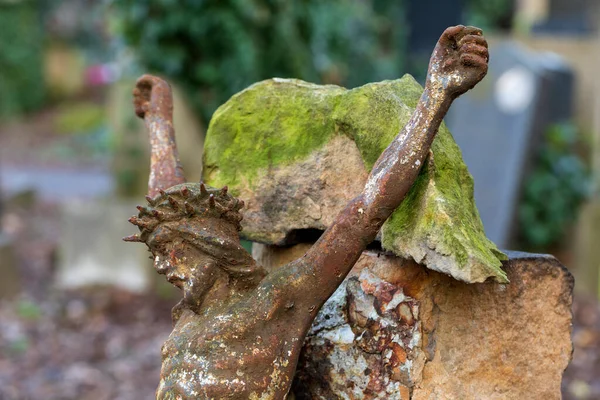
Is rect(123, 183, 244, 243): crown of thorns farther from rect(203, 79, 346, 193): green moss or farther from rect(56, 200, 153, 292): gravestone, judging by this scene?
rect(56, 200, 153, 292): gravestone

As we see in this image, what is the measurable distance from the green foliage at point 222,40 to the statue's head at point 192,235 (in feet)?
13.1

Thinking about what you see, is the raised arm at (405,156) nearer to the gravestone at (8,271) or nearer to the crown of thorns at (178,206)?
the crown of thorns at (178,206)

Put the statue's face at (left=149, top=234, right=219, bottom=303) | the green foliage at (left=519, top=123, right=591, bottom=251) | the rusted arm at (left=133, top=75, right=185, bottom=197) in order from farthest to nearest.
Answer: the green foliage at (left=519, top=123, right=591, bottom=251) → the rusted arm at (left=133, top=75, right=185, bottom=197) → the statue's face at (left=149, top=234, right=219, bottom=303)

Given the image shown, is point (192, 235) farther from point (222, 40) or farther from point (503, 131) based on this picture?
point (503, 131)

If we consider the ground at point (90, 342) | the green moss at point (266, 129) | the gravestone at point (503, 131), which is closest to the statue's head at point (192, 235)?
the green moss at point (266, 129)

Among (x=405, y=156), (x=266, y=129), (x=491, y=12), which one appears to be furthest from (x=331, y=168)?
(x=491, y=12)

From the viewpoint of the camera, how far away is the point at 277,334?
1846 millimetres

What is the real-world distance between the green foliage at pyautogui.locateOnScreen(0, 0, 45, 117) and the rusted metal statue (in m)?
15.8

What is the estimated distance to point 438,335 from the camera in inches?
76.0

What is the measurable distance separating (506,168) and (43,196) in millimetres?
6465

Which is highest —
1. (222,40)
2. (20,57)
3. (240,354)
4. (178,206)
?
(20,57)

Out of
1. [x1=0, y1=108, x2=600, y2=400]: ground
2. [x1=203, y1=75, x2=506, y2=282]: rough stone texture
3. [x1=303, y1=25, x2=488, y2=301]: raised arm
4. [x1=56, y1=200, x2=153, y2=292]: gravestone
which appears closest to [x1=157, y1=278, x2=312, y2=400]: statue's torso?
[x1=303, y1=25, x2=488, y2=301]: raised arm

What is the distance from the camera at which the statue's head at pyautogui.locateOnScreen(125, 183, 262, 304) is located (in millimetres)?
1826

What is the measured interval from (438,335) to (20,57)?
53.9ft
